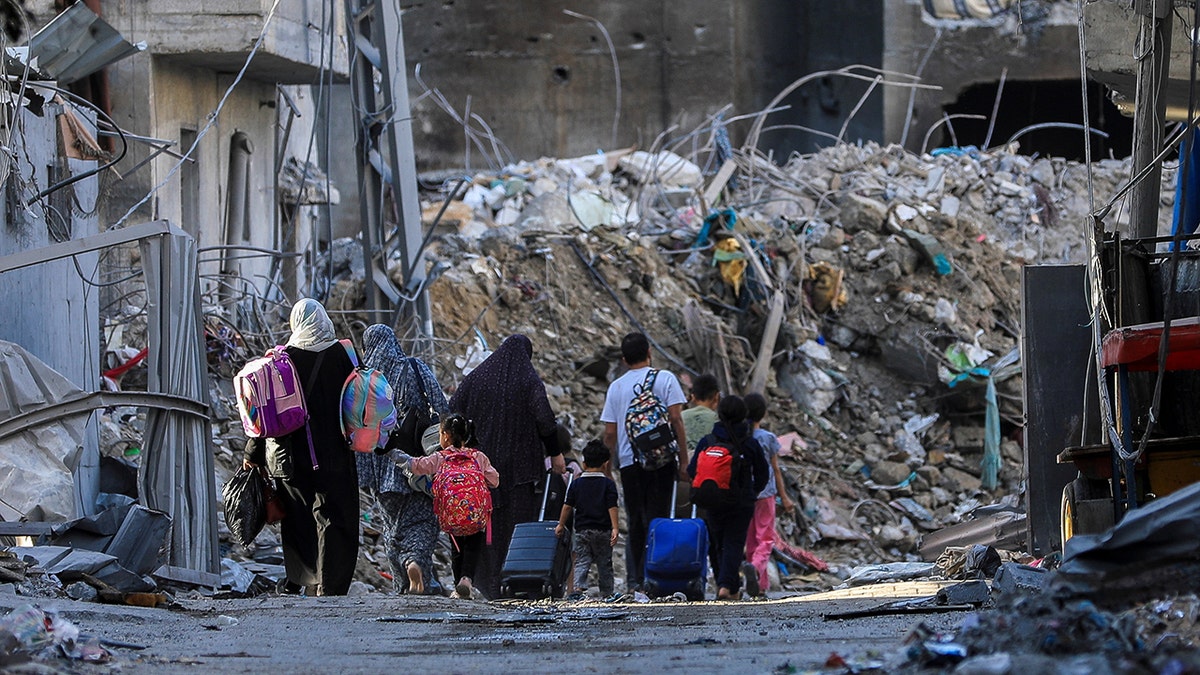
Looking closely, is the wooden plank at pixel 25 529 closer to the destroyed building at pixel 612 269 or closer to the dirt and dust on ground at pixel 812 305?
the destroyed building at pixel 612 269

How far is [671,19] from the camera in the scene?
85.5 feet

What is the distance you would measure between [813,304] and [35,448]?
1089cm

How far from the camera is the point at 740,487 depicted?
9.52 meters

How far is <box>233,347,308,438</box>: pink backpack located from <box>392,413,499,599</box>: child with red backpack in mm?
781

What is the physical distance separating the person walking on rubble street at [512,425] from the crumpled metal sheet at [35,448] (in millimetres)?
2214

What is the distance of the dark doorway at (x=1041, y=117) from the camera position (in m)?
27.2

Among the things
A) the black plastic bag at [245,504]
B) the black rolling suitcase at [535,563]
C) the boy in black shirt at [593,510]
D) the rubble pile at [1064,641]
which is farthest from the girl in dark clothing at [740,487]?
the rubble pile at [1064,641]

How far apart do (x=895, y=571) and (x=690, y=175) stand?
11661 mm

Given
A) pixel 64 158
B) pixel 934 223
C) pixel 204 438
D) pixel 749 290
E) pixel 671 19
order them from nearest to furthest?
pixel 204 438, pixel 64 158, pixel 749 290, pixel 934 223, pixel 671 19

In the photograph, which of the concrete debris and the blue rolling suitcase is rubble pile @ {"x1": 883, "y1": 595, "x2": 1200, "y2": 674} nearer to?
the blue rolling suitcase

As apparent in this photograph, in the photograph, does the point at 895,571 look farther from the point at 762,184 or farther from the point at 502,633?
the point at 762,184

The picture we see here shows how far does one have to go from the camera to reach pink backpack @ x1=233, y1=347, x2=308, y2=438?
26.0 feet

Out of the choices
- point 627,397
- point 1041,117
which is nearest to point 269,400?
point 627,397

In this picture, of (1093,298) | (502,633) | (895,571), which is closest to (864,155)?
(895,571)
